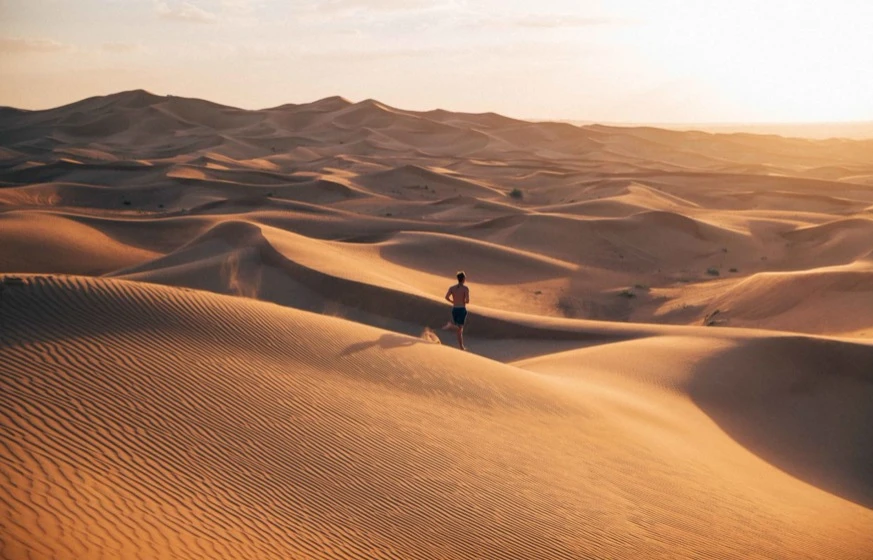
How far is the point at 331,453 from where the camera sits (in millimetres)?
7172

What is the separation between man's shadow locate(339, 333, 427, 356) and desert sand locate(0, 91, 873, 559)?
0.20 ft

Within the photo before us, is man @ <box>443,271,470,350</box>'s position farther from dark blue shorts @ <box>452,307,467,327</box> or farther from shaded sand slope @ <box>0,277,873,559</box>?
shaded sand slope @ <box>0,277,873,559</box>

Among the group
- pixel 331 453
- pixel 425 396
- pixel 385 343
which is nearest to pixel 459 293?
pixel 385 343

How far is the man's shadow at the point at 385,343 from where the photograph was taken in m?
10.1

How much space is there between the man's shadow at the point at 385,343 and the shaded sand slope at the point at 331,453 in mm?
50

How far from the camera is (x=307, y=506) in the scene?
627 centimetres

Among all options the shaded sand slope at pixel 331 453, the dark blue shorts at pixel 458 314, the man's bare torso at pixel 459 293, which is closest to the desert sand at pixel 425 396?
the shaded sand slope at pixel 331 453

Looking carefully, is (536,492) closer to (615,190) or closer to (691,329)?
(691,329)

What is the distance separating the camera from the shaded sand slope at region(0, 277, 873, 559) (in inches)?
225

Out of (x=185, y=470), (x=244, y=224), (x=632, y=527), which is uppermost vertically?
(x=244, y=224)

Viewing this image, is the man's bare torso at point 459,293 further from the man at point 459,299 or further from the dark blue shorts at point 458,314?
the dark blue shorts at point 458,314

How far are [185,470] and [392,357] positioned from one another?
4257 millimetres

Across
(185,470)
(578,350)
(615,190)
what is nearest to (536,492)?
(185,470)

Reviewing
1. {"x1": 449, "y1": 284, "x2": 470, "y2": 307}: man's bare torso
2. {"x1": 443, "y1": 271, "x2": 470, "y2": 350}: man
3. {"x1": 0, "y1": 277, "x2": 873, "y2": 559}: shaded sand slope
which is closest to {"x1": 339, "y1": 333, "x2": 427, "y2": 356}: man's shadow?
{"x1": 0, "y1": 277, "x2": 873, "y2": 559}: shaded sand slope
